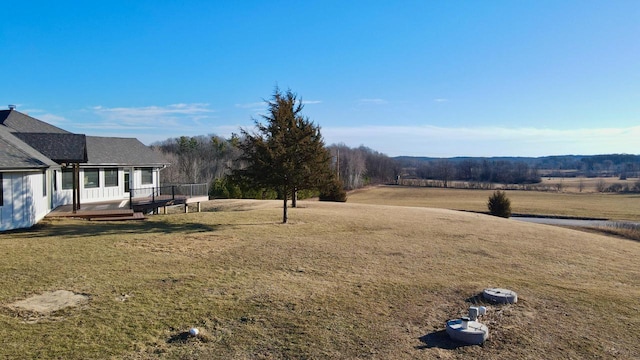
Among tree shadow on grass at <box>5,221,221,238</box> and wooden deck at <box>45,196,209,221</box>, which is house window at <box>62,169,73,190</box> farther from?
tree shadow on grass at <box>5,221,221,238</box>

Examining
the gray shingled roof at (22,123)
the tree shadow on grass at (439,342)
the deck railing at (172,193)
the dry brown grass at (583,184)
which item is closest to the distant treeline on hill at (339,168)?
the deck railing at (172,193)

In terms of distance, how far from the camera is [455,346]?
6.57 metres

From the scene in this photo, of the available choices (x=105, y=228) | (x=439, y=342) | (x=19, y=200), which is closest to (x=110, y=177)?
(x=19, y=200)

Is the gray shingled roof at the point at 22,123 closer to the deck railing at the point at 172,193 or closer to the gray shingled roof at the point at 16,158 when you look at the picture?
the deck railing at the point at 172,193

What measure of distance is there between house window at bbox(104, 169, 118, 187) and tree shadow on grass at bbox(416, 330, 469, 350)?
24325mm

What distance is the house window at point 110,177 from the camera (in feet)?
83.6

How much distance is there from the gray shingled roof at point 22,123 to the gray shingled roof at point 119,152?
2.63m

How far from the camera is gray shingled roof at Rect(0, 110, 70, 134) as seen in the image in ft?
76.5

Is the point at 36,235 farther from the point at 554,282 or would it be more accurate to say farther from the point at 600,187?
the point at 600,187

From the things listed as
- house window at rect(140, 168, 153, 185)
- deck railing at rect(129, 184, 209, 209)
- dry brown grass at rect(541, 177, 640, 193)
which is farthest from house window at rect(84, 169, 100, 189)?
dry brown grass at rect(541, 177, 640, 193)

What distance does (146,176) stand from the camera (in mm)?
28625

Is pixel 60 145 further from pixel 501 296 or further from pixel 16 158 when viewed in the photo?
pixel 501 296

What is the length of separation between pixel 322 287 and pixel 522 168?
500 feet

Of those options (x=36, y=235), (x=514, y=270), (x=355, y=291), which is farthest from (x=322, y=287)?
(x=36, y=235)
